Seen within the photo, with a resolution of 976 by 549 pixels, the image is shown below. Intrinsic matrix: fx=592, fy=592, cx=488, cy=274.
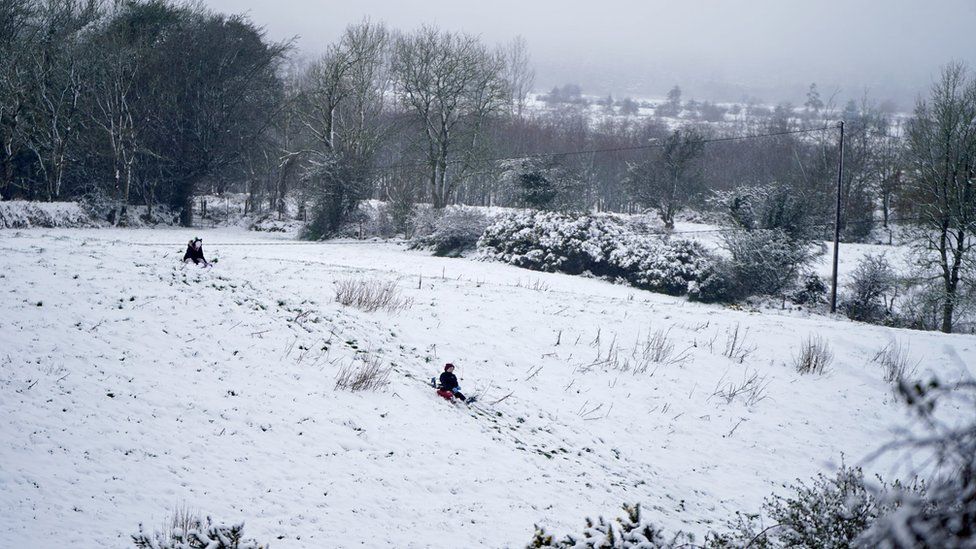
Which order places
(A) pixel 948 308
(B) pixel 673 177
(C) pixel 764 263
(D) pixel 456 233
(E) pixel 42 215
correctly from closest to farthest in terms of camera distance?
1. (A) pixel 948 308
2. (C) pixel 764 263
3. (E) pixel 42 215
4. (D) pixel 456 233
5. (B) pixel 673 177

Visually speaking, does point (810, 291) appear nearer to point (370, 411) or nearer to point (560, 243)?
point (560, 243)

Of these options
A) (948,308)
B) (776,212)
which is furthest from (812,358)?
(776,212)

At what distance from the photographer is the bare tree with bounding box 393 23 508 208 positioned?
38094 mm

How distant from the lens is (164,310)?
1094 cm

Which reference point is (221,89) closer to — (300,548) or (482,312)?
(482,312)

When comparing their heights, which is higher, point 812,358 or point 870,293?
point 870,293

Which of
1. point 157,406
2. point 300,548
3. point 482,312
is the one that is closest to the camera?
point 300,548

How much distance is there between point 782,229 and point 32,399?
95.3 ft

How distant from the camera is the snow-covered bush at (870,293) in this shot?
2562 cm

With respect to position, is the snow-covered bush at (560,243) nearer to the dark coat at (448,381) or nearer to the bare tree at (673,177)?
the bare tree at (673,177)

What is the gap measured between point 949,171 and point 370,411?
25351 millimetres

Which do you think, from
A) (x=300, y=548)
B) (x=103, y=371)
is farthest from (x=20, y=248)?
(x=300, y=548)

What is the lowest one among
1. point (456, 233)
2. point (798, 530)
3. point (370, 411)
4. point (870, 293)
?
point (370, 411)

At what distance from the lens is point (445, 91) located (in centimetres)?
3803
